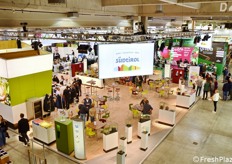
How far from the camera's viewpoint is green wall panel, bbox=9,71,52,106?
8.84 metres

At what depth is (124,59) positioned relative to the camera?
7973 mm

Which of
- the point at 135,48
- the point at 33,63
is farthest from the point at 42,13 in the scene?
the point at 135,48

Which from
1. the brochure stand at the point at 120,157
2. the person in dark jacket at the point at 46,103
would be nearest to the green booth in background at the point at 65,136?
the brochure stand at the point at 120,157

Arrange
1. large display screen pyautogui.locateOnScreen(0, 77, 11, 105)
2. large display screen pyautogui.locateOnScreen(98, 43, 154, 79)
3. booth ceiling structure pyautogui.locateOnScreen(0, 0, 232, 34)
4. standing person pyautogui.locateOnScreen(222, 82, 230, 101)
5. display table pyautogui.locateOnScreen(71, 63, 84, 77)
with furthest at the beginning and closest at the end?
display table pyautogui.locateOnScreen(71, 63, 84, 77), standing person pyautogui.locateOnScreen(222, 82, 230, 101), large display screen pyautogui.locateOnScreen(0, 77, 11, 105), large display screen pyautogui.locateOnScreen(98, 43, 154, 79), booth ceiling structure pyautogui.locateOnScreen(0, 0, 232, 34)

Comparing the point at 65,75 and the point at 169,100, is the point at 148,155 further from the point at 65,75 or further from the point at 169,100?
the point at 65,75

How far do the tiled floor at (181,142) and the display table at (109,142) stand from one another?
7.8 inches

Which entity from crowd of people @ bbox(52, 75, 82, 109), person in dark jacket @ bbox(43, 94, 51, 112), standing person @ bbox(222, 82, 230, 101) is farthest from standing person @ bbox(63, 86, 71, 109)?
standing person @ bbox(222, 82, 230, 101)

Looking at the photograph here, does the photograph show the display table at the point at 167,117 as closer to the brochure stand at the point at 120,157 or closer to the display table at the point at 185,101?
the display table at the point at 185,101

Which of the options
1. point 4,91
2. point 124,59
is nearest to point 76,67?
point 4,91

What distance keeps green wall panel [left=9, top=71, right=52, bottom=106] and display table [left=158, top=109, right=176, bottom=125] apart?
5.55 meters

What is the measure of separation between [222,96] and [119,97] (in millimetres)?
6396

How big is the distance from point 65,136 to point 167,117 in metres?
4.50

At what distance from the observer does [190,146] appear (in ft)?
25.3
